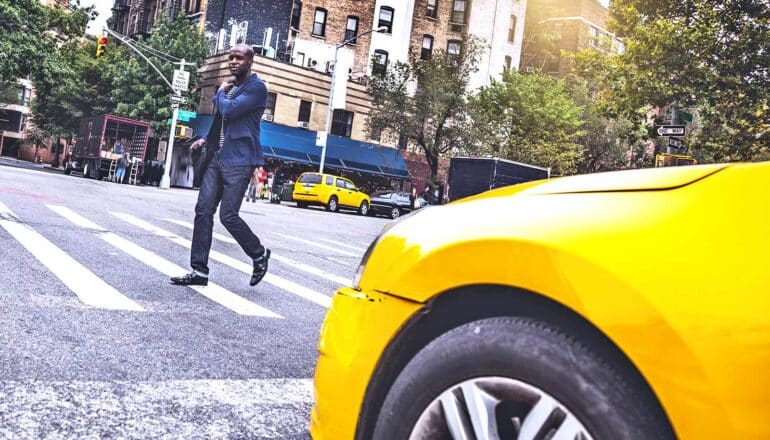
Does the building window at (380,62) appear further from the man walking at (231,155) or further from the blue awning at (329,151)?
the man walking at (231,155)

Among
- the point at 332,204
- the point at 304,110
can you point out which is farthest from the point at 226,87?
the point at 304,110

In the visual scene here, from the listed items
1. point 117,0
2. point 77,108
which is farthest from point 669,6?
point 117,0

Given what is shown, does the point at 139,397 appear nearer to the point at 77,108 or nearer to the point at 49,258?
the point at 49,258

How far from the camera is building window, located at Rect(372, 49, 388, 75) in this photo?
131 ft

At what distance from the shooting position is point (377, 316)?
191 cm

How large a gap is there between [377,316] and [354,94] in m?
38.2

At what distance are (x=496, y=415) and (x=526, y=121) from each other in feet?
121

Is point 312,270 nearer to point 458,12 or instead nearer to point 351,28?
point 351,28

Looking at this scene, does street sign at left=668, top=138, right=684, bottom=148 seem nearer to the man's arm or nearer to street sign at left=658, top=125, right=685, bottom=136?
street sign at left=658, top=125, right=685, bottom=136

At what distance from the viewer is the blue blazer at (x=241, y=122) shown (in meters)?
5.70

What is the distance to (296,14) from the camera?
40031mm

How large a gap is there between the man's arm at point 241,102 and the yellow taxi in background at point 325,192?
2365 cm

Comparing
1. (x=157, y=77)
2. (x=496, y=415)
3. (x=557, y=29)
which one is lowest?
(x=496, y=415)

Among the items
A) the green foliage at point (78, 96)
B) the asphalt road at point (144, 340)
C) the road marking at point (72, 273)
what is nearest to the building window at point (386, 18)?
the green foliage at point (78, 96)
